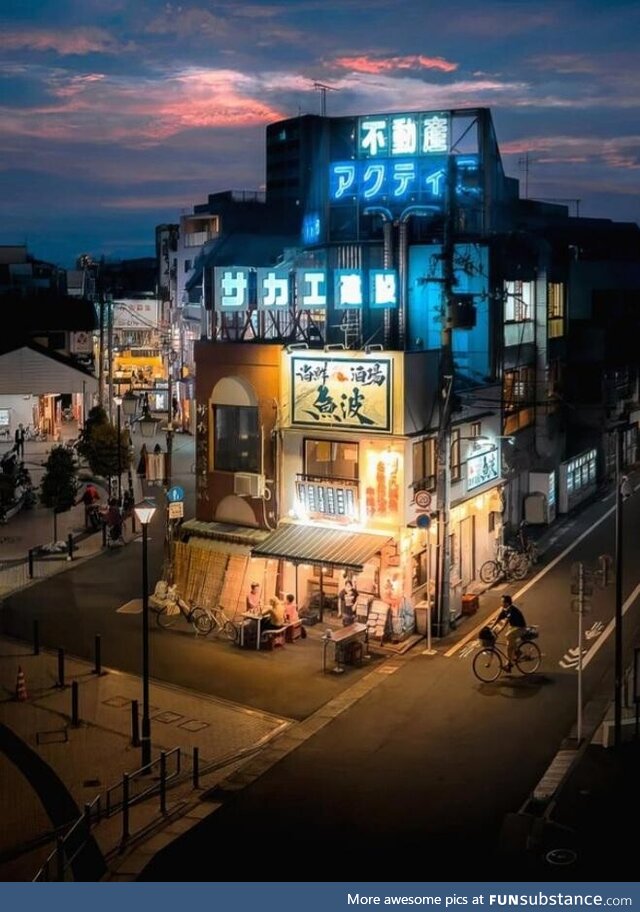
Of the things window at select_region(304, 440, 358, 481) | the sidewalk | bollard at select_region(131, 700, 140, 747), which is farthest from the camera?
window at select_region(304, 440, 358, 481)

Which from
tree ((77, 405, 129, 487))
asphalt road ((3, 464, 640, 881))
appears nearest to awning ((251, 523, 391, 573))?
asphalt road ((3, 464, 640, 881))

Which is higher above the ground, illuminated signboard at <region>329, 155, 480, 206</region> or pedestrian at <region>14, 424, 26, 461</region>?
illuminated signboard at <region>329, 155, 480, 206</region>

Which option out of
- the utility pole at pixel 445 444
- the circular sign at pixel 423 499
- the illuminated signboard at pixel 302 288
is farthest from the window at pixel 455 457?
the illuminated signboard at pixel 302 288

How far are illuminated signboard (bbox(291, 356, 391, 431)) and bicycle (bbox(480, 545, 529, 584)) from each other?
780 cm

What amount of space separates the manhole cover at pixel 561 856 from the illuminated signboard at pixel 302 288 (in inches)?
696

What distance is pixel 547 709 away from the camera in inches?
866

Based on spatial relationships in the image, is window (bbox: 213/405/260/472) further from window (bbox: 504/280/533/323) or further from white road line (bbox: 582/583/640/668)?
window (bbox: 504/280/533/323)

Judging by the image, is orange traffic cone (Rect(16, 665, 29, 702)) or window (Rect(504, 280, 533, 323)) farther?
window (Rect(504, 280, 533, 323))

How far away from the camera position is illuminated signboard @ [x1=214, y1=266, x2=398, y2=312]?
29219 mm

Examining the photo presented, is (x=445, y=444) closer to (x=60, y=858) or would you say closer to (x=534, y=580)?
(x=534, y=580)

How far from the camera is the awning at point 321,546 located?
26281 millimetres

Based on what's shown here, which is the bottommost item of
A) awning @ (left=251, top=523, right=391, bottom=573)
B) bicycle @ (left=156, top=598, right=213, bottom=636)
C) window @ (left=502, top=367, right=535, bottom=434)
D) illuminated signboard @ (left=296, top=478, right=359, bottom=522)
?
bicycle @ (left=156, top=598, right=213, bottom=636)

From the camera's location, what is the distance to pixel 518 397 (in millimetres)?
39312

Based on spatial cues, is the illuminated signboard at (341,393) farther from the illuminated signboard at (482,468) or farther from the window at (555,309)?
the window at (555,309)
